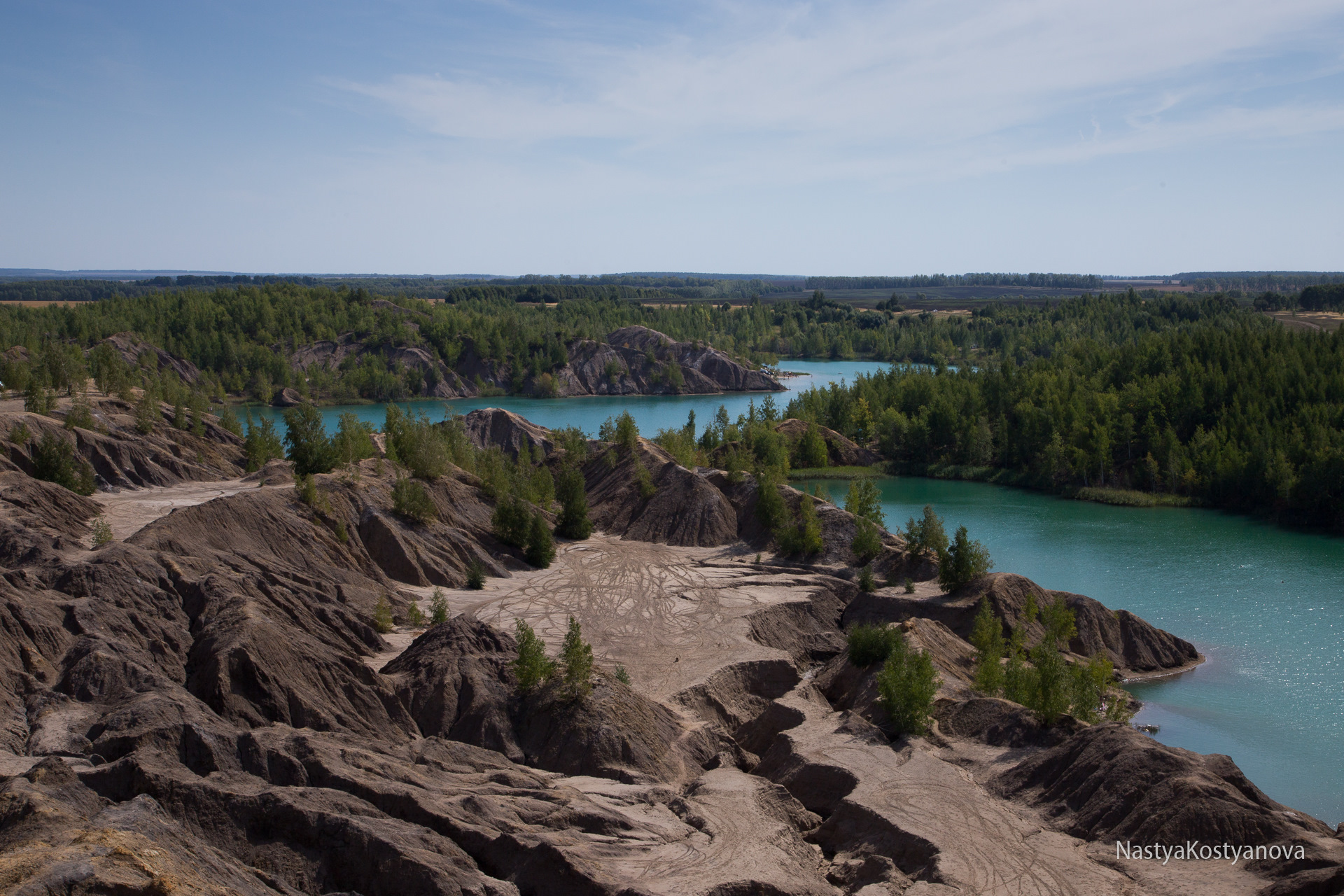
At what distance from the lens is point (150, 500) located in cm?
5125

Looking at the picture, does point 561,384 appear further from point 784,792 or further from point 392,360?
point 784,792

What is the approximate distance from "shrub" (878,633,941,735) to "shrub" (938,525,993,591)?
503 inches

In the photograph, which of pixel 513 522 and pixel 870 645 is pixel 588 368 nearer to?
pixel 513 522

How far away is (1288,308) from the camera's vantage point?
18062cm

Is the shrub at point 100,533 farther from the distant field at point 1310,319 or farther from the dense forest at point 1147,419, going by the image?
the distant field at point 1310,319

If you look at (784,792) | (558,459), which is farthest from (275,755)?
(558,459)

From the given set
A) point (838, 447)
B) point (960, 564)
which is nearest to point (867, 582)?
point (960, 564)

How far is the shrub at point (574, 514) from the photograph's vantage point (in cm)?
5791

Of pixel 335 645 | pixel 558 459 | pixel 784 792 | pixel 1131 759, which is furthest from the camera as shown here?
pixel 558 459

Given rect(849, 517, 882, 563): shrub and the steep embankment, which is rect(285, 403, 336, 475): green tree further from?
the steep embankment

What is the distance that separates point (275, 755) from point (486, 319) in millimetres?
146269

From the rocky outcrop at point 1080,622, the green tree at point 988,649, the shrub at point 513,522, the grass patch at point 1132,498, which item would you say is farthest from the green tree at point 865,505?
the grass patch at point 1132,498

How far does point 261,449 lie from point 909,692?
168 ft

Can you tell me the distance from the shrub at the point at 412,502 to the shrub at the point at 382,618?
998 cm
